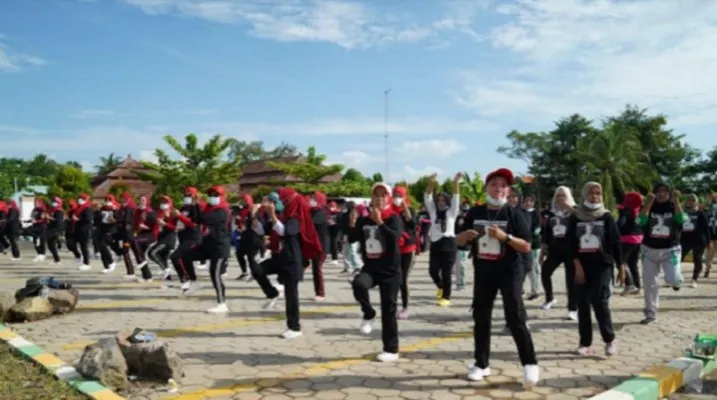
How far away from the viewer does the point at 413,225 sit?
342 inches

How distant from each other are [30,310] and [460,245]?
20.2 ft

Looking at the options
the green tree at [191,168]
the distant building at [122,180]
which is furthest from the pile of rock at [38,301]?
the distant building at [122,180]

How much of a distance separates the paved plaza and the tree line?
2093 cm

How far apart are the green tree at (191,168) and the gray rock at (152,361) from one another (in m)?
30.8

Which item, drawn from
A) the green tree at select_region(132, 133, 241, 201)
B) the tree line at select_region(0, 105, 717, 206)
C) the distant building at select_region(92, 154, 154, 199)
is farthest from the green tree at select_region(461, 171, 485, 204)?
the distant building at select_region(92, 154, 154, 199)

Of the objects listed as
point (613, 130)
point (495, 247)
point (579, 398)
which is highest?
point (613, 130)

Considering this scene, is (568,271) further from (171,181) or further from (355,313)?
(171,181)

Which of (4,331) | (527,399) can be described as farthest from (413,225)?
(4,331)

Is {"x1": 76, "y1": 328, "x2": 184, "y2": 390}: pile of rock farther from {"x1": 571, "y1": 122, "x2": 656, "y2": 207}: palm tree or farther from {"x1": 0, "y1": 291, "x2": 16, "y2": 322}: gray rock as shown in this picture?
{"x1": 571, "y1": 122, "x2": 656, "y2": 207}: palm tree

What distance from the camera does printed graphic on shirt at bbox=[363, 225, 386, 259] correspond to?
6.45m

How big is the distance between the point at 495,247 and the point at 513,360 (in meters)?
1.53

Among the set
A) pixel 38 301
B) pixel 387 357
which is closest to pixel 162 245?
pixel 38 301

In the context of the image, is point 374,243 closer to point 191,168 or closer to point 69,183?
point 191,168

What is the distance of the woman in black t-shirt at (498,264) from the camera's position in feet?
16.9
